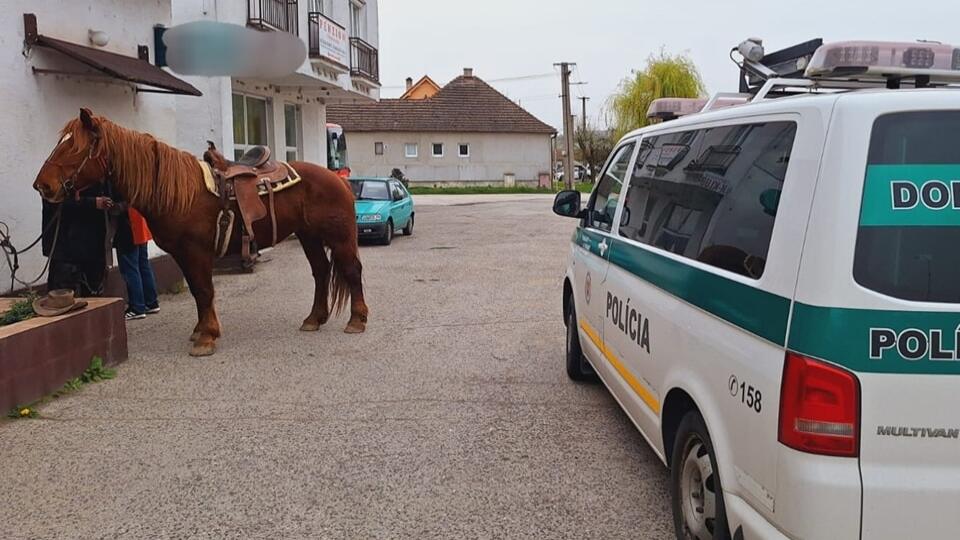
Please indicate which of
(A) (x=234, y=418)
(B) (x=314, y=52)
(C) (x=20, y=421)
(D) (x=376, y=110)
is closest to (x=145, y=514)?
(A) (x=234, y=418)

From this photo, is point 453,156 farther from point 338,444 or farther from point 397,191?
point 338,444

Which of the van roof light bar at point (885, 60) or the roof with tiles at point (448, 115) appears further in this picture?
the roof with tiles at point (448, 115)

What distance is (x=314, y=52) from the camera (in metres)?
16.4

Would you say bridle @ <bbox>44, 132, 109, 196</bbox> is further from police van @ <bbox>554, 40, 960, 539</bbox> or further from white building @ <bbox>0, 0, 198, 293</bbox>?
police van @ <bbox>554, 40, 960, 539</bbox>

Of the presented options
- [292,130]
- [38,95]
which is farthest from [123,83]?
[292,130]

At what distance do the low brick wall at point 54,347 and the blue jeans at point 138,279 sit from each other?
5.99 ft

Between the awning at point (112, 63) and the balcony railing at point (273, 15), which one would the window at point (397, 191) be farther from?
the awning at point (112, 63)

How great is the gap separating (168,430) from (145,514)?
4.39ft

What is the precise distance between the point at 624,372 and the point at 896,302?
2.19 m

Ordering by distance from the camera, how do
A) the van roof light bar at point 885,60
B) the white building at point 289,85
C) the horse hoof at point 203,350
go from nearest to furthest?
1. the van roof light bar at point 885,60
2. the horse hoof at point 203,350
3. the white building at point 289,85

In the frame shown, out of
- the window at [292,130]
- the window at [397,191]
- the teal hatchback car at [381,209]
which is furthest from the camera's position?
the window at [292,130]

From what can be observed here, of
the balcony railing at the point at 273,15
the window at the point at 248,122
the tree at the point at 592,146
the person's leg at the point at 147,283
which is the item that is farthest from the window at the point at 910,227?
the tree at the point at 592,146

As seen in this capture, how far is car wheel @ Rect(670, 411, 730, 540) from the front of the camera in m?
3.06

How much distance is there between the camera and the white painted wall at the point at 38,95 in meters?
7.85
